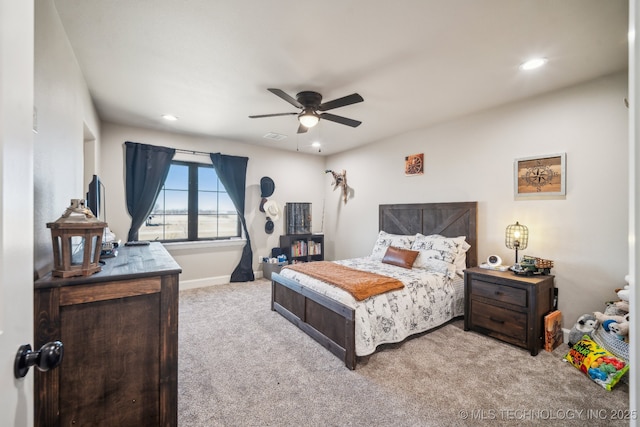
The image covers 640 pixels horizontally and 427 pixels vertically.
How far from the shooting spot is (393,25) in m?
1.88

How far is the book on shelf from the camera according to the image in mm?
2551

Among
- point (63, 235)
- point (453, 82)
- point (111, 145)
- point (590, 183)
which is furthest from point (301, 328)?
point (111, 145)

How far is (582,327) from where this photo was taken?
2543 millimetres

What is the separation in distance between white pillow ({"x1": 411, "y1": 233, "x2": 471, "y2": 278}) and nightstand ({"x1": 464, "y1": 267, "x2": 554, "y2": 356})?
11.5 inches

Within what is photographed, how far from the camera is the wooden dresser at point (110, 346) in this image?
3.83 feet

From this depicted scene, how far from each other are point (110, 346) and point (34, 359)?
2.41 ft

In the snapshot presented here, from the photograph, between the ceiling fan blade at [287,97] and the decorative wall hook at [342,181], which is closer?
the ceiling fan blade at [287,97]

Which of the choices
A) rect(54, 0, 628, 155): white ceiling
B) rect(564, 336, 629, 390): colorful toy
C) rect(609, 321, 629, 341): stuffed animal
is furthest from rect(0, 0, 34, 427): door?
rect(609, 321, 629, 341): stuffed animal

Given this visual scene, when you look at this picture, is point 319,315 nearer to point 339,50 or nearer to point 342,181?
point 339,50

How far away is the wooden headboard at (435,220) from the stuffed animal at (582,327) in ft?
3.43

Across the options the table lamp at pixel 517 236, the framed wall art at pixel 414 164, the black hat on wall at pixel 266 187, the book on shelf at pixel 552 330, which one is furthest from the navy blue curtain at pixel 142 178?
the book on shelf at pixel 552 330

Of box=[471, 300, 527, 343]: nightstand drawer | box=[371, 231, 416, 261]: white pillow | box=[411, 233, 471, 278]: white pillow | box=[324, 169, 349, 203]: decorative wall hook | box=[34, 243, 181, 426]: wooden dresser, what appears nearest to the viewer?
box=[34, 243, 181, 426]: wooden dresser

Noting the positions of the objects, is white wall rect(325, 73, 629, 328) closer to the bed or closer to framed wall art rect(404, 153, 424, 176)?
framed wall art rect(404, 153, 424, 176)

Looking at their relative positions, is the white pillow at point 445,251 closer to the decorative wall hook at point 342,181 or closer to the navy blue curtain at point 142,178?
the decorative wall hook at point 342,181
